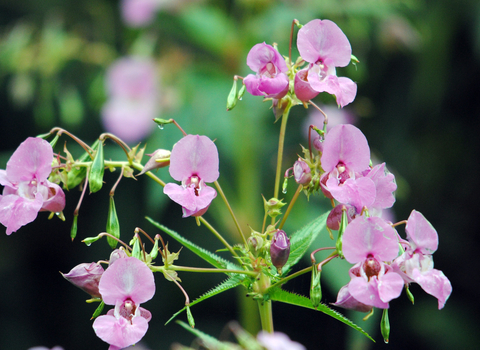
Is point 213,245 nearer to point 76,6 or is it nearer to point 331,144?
point 76,6

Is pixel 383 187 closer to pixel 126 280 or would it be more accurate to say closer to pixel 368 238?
pixel 368 238

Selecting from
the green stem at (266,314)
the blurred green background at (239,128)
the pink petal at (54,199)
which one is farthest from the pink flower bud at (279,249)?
the blurred green background at (239,128)

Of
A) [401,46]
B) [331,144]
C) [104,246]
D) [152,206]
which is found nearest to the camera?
[331,144]

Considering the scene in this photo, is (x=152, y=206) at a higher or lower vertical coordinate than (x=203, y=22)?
lower

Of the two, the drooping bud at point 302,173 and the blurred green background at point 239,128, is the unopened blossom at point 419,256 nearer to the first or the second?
the drooping bud at point 302,173

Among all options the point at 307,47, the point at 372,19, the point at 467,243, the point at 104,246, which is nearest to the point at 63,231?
the point at 104,246

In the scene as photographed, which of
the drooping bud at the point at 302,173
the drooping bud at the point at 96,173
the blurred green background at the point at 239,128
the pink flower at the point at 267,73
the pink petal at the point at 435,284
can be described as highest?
the pink flower at the point at 267,73

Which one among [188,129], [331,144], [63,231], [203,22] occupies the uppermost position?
[331,144]

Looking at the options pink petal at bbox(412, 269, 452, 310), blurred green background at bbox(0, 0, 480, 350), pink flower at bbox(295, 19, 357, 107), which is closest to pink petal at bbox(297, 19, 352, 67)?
pink flower at bbox(295, 19, 357, 107)
